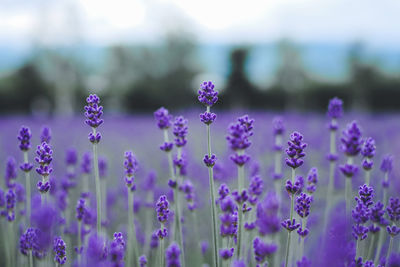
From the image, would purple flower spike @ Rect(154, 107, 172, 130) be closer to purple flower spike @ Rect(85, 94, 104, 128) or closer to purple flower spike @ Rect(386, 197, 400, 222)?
purple flower spike @ Rect(85, 94, 104, 128)

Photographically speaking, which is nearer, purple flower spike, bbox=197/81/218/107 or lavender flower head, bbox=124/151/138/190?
purple flower spike, bbox=197/81/218/107

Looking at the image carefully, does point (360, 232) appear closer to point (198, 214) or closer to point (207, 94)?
point (207, 94)

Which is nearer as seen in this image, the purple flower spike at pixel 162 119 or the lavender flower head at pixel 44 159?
the lavender flower head at pixel 44 159

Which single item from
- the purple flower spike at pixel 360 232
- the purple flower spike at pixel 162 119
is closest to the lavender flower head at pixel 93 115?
the purple flower spike at pixel 162 119

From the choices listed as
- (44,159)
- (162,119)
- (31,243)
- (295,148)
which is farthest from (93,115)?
(295,148)

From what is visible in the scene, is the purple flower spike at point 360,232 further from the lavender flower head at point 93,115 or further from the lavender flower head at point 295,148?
the lavender flower head at point 93,115

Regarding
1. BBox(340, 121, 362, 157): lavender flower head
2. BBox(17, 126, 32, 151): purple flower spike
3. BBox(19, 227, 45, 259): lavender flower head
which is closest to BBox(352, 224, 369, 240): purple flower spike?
BBox(340, 121, 362, 157): lavender flower head

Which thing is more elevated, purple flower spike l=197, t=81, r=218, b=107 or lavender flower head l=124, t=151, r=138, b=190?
purple flower spike l=197, t=81, r=218, b=107
